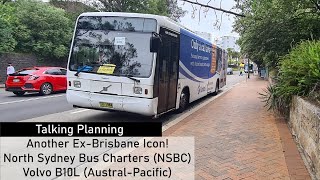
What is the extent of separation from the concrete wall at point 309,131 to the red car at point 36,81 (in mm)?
12910

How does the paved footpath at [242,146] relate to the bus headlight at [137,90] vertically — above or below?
below

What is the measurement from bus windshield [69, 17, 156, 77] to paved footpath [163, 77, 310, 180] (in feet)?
6.44

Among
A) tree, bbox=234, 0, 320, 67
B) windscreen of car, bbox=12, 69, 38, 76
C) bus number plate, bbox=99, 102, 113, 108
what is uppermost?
tree, bbox=234, 0, 320, 67

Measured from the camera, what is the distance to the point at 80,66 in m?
8.54

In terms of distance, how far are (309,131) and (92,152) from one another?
12.9 ft

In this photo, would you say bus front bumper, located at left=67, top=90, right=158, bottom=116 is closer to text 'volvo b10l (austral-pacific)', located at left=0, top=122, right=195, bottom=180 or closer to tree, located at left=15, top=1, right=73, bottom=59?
text 'volvo b10l (austral-pacific)', located at left=0, top=122, right=195, bottom=180

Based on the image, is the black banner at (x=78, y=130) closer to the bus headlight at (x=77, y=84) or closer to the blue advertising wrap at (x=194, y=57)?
the bus headlight at (x=77, y=84)

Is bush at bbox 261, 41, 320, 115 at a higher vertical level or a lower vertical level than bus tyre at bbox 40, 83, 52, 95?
higher

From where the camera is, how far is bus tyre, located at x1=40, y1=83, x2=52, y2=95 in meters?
16.2

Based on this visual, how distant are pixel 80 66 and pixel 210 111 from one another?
486 cm

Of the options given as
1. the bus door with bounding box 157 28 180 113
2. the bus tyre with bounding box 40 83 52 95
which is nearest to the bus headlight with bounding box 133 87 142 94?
the bus door with bounding box 157 28 180 113

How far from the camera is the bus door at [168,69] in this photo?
28.4ft

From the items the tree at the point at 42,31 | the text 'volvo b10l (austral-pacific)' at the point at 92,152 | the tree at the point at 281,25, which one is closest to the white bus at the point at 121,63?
the text 'volvo b10l (austral-pacific)' at the point at 92,152

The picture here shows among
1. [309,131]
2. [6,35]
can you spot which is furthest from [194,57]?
[6,35]
